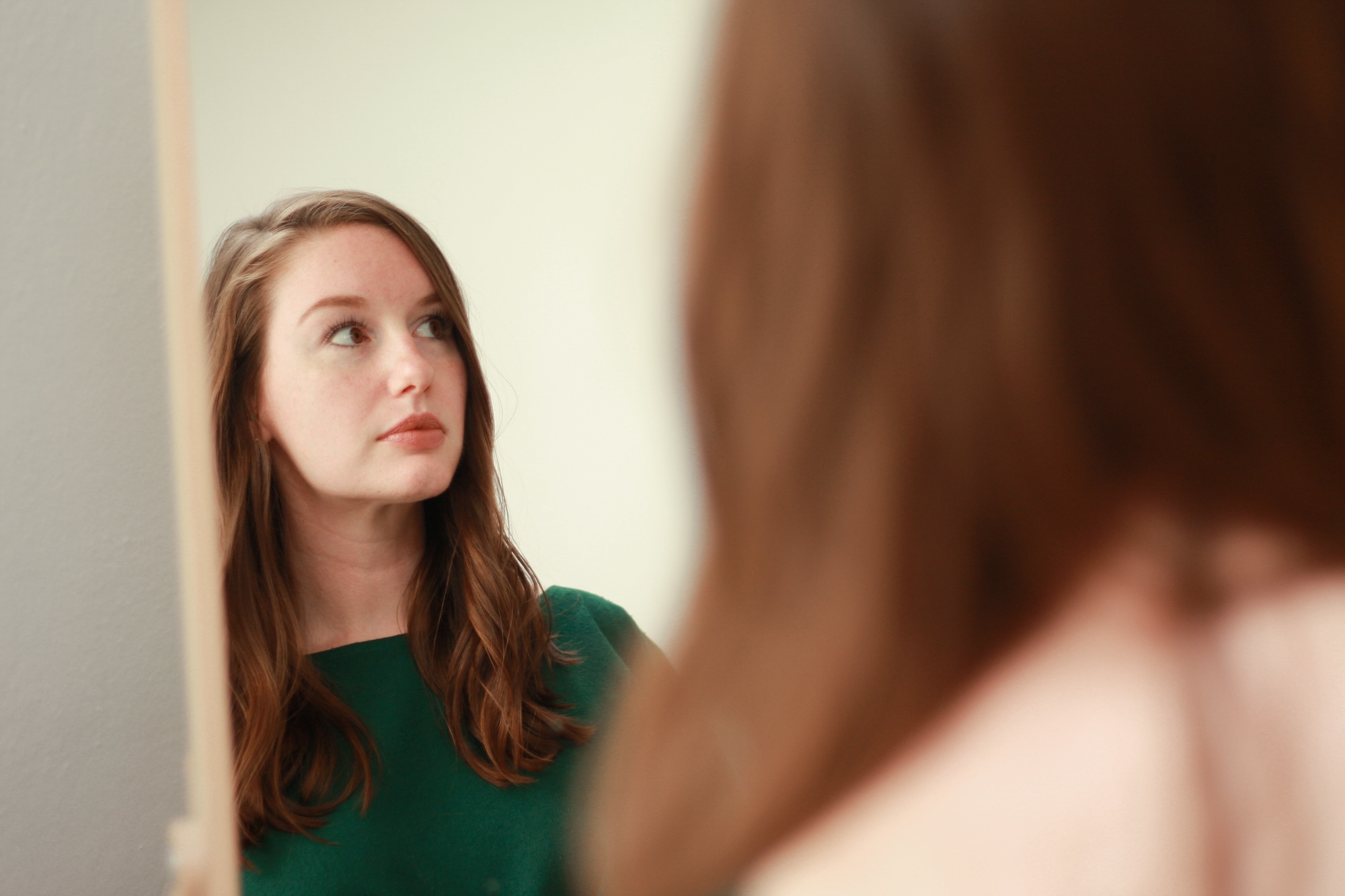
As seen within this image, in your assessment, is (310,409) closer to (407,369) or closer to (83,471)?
(407,369)

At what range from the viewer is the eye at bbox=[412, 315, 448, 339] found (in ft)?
1.81

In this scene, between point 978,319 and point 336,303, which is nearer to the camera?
point 978,319

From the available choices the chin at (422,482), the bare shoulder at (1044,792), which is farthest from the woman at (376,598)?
the bare shoulder at (1044,792)

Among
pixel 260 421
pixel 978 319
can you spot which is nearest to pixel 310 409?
pixel 260 421

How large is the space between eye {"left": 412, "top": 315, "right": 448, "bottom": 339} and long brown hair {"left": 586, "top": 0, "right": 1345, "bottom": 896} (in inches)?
11.2

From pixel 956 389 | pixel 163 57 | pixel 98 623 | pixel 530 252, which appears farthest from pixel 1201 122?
pixel 98 623

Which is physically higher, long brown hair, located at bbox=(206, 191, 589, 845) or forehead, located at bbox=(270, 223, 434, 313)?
forehead, located at bbox=(270, 223, 434, 313)

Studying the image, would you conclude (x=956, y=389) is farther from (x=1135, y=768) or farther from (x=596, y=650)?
(x=596, y=650)

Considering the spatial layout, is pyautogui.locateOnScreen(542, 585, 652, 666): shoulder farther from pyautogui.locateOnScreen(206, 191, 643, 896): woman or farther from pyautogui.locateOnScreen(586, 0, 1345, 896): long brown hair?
pyautogui.locateOnScreen(586, 0, 1345, 896): long brown hair

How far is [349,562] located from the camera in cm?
58

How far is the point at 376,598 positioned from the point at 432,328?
0.17m

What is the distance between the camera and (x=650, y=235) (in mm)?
449

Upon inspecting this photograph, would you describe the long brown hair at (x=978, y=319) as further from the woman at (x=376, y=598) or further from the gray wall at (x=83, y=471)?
the gray wall at (x=83, y=471)

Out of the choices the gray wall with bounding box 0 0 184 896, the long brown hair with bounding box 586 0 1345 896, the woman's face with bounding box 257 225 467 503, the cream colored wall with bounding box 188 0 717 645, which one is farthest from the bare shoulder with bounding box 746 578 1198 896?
the gray wall with bounding box 0 0 184 896
